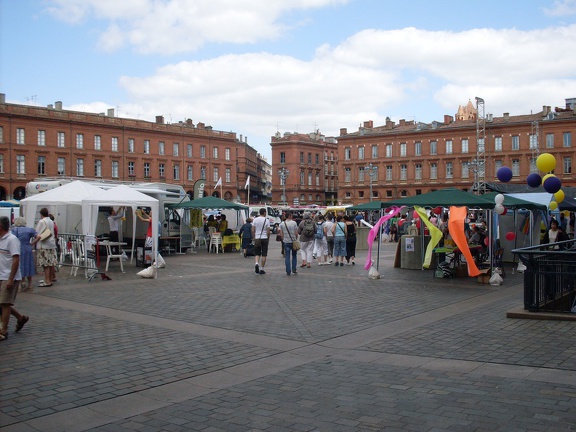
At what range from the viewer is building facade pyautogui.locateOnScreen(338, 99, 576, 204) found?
72.4 metres

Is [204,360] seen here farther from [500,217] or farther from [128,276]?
[500,217]

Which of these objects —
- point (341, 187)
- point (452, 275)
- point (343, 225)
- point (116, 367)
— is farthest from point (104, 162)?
point (116, 367)

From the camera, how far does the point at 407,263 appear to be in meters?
19.0

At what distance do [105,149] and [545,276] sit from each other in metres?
70.9

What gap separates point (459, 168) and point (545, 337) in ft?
245

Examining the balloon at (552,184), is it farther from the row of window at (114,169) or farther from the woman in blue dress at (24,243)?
the row of window at (114,169)

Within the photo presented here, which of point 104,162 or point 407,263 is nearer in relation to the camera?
point 407,263

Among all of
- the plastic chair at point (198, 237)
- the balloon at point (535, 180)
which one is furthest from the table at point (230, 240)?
the balloon at point (535, 180)

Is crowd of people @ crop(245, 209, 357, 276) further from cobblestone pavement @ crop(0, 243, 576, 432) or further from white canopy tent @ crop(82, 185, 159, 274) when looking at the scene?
cobblestone pavement @ crop(0, 243, 576, 432)

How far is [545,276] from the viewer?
31.8ft

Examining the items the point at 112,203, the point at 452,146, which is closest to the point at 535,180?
the point at 112,203

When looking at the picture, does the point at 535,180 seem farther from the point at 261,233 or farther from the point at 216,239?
the point at 216,239

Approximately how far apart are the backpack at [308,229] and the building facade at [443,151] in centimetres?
4941

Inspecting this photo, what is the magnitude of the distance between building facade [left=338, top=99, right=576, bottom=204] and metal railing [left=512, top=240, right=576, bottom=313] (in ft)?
192
